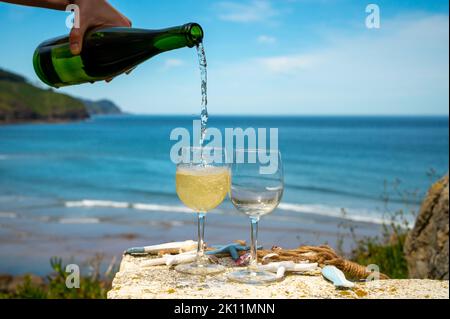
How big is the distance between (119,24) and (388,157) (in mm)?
41313

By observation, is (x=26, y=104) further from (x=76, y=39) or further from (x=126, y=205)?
(x=76, y=39)

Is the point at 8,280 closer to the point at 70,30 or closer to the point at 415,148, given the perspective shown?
the point at 70,30

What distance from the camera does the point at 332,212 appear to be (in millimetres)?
17672

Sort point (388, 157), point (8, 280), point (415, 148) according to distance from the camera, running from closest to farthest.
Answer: point (8, 280)
point (388, 157)
point (415, 148)

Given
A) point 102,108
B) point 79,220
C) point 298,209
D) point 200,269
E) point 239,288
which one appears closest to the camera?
point 239,288

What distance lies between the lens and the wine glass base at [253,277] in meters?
2.39

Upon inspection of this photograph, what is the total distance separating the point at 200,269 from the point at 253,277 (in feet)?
0.86

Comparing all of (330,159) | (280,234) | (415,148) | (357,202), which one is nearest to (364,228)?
(280,234)

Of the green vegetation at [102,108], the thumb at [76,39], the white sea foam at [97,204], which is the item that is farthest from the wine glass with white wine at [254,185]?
the green vegetation at [102,108]

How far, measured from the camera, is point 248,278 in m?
2.41

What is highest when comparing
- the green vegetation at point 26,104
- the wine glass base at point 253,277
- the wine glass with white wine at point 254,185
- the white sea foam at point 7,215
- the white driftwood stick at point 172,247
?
the green vegetation at point 26,104

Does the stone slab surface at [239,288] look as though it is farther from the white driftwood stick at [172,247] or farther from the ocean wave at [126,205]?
the ocean wave at [126,205]

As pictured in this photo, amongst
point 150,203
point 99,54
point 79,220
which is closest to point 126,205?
point 150,203

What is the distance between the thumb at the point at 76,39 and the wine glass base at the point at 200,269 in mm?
1074
